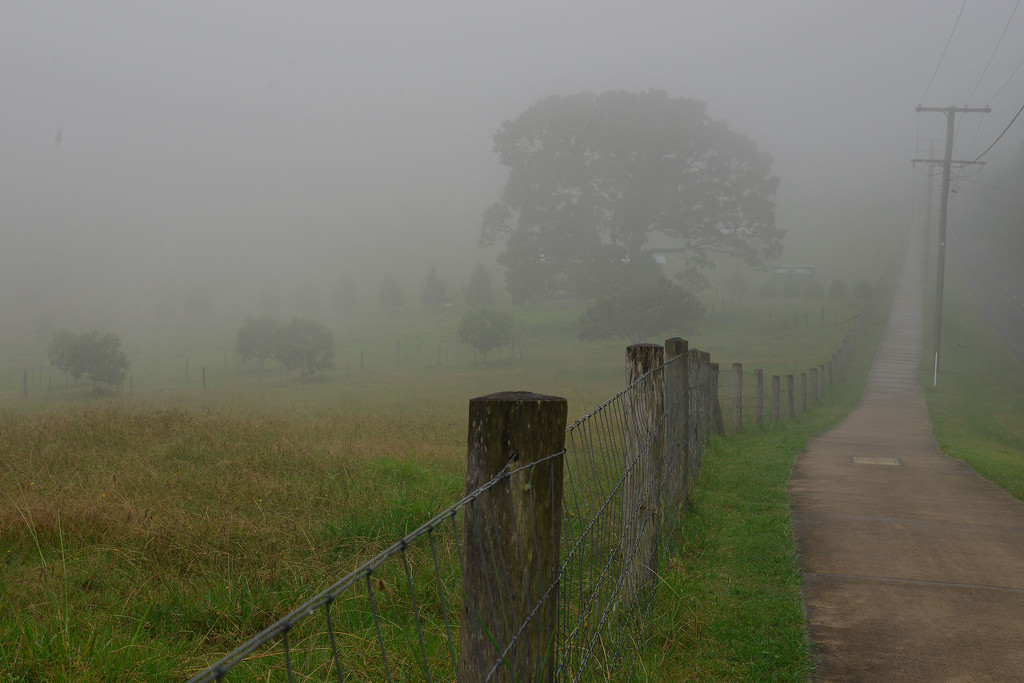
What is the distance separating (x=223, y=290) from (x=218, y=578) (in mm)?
129242

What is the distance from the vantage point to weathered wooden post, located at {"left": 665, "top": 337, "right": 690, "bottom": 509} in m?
6.14

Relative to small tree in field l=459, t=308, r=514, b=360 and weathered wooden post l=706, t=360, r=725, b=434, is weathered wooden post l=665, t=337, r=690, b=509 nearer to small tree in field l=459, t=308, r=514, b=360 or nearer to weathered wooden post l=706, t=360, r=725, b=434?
weathered wooden post l=706, t=360, r=725, b=434

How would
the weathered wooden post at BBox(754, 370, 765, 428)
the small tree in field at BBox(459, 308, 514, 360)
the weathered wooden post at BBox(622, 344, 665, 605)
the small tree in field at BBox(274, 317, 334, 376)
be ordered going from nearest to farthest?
the weathered wooden post at BBox(622, 344, 665, 605)
the weathered wooden post at BBox(754, 370, 765, 428)
the small tree in field at BBox(274, 317, 334, 376)
the small tree in field at BBox(459, 308, 514, 360)

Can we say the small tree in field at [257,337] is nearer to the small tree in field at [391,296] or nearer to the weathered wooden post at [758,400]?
the small tree in field at [391,296]

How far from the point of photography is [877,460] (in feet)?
36.4

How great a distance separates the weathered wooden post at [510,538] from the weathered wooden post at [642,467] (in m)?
2.03

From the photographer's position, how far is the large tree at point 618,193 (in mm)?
48906

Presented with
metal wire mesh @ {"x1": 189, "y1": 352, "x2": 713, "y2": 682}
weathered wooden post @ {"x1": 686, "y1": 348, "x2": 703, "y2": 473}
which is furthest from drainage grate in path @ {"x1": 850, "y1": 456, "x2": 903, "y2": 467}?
metal wire mesh @ {"x1": 189, "y1": 352, "x2": 713, "y2": 682}

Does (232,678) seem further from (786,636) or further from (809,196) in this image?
(809,196)

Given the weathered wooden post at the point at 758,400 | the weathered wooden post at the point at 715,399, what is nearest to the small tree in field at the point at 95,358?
the weathered wooden post at the point at 758,400

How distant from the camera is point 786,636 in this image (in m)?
4.56

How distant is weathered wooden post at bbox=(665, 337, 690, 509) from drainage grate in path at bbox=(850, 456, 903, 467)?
441 cm

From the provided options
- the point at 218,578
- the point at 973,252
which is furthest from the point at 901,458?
the point at 973,252

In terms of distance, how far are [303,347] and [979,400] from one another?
31102mm
